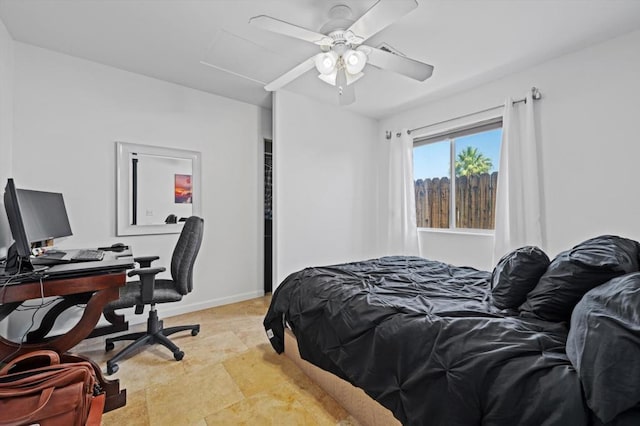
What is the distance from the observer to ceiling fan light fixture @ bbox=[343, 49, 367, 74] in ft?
6.38

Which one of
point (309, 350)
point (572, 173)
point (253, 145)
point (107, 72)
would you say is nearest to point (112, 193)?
point (107, 72)

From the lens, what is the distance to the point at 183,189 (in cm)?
320

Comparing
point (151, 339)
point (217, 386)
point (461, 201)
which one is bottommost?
point (217, 386)

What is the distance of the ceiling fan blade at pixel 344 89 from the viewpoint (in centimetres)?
209

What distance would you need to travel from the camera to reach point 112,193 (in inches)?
110

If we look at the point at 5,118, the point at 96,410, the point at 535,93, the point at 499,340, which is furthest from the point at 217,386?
the point at 535,93

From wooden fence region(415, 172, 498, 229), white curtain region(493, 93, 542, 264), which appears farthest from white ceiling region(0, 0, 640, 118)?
wooden fence region(415, 172, 498, 229)

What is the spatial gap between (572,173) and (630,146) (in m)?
0.41

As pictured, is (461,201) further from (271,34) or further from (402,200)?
(271,34)

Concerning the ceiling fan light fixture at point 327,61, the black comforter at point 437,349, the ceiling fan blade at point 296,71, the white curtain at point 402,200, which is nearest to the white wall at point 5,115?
the ceiling fan blade at point 296,71

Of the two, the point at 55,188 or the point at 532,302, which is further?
the point at 55,188

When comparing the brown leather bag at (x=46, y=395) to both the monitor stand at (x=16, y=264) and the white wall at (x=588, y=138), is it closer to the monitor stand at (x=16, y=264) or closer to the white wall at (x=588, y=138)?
the monitor stand at (x=16, y=264)

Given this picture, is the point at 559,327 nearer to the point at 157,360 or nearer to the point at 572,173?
the point at 572,173

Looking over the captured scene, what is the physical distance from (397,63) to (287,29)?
30.5 inches
